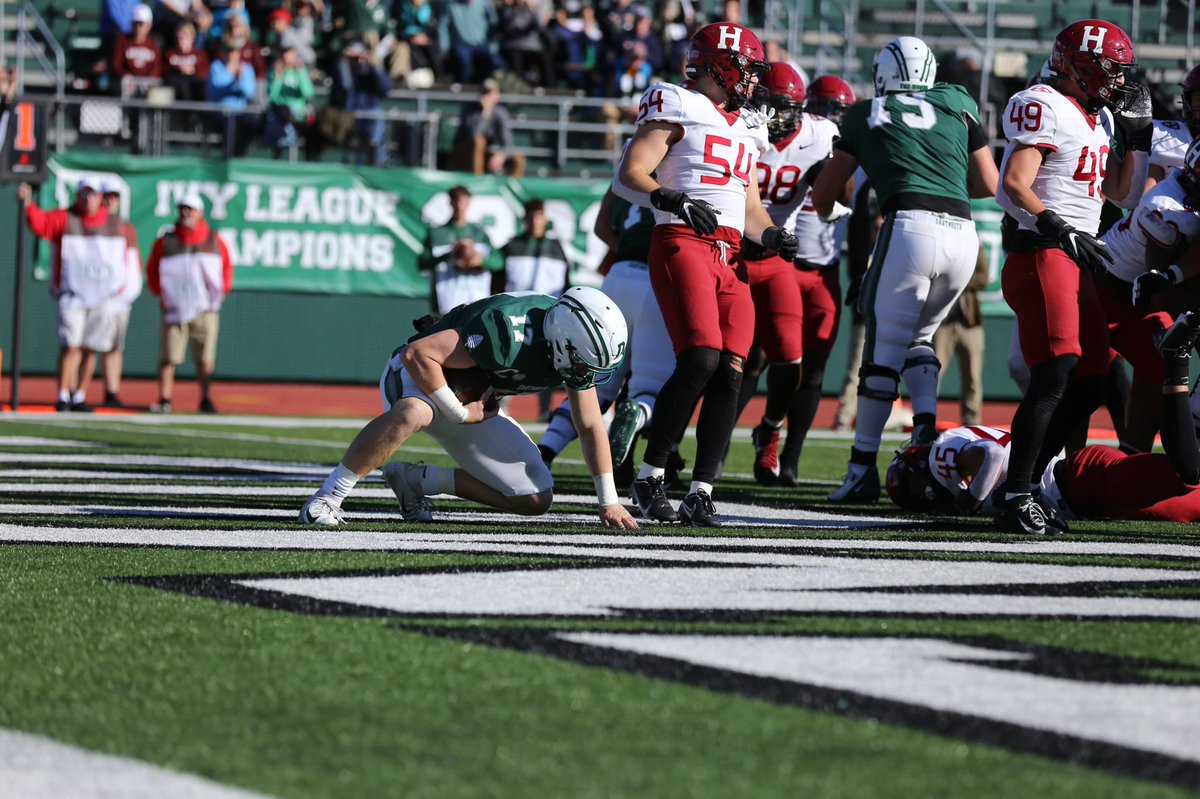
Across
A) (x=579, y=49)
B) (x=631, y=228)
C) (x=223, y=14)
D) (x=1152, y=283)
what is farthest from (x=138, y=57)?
(x=1152, y=283)

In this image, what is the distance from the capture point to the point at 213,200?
18.1 metres

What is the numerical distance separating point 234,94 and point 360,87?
1.26 m

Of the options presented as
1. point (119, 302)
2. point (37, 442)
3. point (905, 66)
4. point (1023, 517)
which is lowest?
point (37, 442)

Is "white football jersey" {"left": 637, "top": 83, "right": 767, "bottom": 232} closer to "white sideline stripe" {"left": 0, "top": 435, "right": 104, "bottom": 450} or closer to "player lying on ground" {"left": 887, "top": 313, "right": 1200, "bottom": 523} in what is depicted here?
"player lying on ground" {"left": 887, "top": 313, "right": 1200, "bottom": 523}

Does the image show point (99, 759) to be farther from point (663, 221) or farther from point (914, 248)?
point (914, 248)

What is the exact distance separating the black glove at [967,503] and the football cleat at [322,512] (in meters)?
2.45

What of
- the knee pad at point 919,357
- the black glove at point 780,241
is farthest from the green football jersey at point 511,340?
the knee pad at point 919,357

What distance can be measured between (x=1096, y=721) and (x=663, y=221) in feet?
13.6

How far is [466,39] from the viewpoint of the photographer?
67.6 feet

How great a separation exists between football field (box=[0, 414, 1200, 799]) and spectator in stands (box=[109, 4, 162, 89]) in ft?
43.6

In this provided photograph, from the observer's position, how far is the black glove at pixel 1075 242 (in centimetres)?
658

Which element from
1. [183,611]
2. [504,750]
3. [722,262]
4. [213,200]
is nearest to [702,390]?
[722,262]

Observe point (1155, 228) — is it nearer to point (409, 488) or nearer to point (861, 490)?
point (861, 490)

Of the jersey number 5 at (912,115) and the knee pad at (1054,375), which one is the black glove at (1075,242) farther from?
the jersey number 5 at (912,115)
